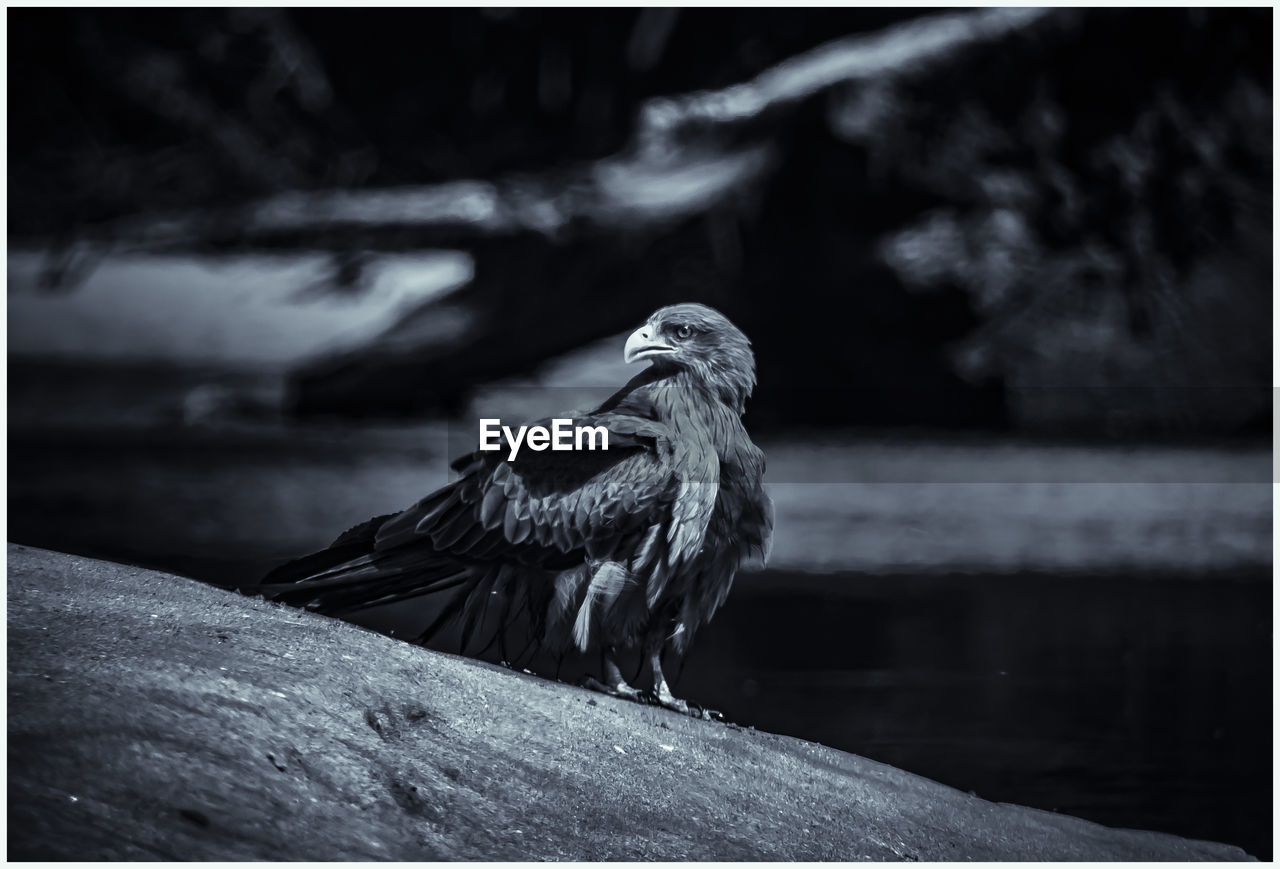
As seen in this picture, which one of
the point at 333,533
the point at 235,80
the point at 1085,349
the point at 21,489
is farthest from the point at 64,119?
the point at 1085,349

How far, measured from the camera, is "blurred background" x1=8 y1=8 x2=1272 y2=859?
3777mm

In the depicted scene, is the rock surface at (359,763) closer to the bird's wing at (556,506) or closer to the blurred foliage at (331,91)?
the bird's wing at (556,506)

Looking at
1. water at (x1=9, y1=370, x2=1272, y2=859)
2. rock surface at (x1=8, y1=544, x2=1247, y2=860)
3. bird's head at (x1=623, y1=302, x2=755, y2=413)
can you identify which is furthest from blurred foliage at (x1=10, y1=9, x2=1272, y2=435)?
rock surface at (x1=8, y1=544, x2=1247, y2=860)

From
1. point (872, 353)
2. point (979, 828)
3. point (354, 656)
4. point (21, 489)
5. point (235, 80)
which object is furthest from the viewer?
point (872, 353)

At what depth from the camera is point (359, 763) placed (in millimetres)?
2057

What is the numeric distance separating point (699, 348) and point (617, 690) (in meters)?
0.92

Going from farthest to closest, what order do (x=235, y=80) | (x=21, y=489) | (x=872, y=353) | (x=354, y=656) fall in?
1. (x=872, y=353)
2. (x=235, y=80)
3. (x=21, y=489)
4. (x=354, y=656)

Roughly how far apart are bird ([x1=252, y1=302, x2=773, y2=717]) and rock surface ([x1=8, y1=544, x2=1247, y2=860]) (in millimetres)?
325

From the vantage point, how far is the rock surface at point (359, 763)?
5.98 ft

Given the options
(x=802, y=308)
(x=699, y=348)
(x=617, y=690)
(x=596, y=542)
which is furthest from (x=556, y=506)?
(x=802, y=308)

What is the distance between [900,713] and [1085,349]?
1.63m

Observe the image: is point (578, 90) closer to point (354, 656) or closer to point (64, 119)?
point (64, 119)

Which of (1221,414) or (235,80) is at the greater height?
(235,80)

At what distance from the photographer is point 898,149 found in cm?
443
